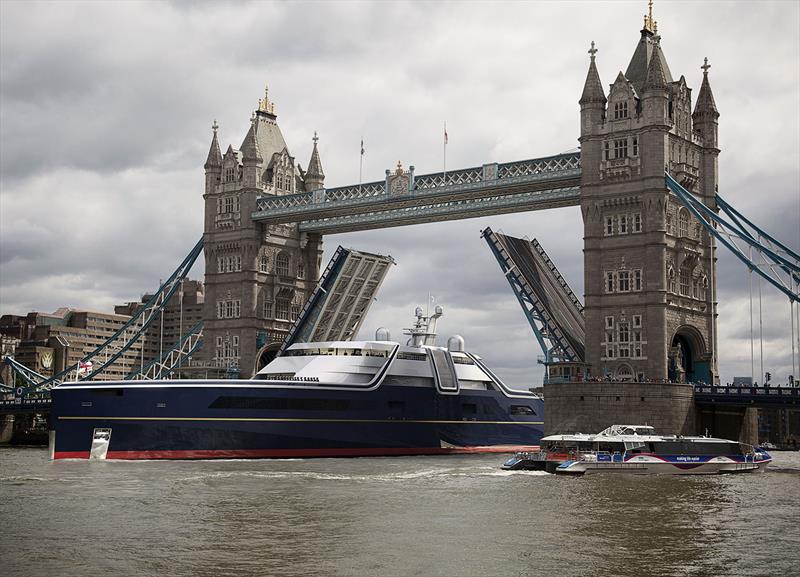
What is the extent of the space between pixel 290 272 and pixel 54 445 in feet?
124

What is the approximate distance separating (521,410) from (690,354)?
46.3 feet

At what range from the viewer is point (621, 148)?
244 feet

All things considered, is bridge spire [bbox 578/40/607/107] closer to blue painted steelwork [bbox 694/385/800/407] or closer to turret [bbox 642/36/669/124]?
turret [bbox 642/36/669/124]

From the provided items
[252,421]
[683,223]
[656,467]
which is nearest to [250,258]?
[252,421]

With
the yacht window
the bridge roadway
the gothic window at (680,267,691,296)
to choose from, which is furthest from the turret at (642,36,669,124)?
the yacht window

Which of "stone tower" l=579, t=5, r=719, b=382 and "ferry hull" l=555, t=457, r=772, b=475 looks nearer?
"ferry hull" l=555, t=457, r=772, b=475

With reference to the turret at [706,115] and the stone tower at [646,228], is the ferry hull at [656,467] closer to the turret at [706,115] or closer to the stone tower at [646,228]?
the stone tower at [646,228]

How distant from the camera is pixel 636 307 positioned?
72.9 m

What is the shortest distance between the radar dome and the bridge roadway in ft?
33.1

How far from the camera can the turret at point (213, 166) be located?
329ft

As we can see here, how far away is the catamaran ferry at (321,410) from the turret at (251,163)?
23.5m

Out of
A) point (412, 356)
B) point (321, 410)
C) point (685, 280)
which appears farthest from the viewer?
point (412, 356)

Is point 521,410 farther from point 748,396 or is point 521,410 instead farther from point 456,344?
point 748,396

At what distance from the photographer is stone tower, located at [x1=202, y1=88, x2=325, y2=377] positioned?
96.8 meters
